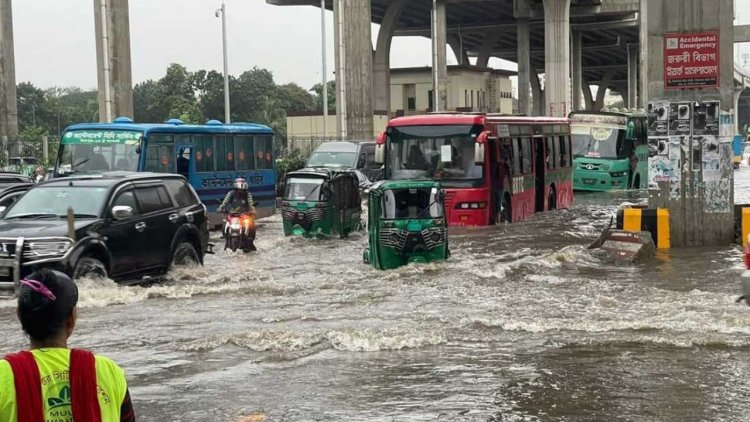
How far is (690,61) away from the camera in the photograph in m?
16.9

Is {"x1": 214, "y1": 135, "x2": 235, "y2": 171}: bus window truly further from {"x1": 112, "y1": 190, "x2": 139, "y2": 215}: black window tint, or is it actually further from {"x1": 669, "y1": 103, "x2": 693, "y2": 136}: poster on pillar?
{"x1": 669, "y1": 103, "x2": 693, "y2": 136}: poster on pillar

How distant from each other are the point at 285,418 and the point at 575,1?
6572cm

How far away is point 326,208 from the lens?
2162 cm

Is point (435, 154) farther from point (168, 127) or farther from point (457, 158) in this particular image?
point (168, 127)

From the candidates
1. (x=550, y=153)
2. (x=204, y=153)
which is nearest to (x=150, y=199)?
(x=204, y=153)

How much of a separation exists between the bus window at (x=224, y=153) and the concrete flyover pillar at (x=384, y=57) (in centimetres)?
4365

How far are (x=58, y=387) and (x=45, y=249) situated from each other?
378 inches

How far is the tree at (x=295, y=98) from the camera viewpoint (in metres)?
110

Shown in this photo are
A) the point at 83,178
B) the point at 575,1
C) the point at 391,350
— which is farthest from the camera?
the point at 575,1

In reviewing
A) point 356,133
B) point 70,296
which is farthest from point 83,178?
point 356,133

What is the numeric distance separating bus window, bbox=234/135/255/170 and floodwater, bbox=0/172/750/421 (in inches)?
382

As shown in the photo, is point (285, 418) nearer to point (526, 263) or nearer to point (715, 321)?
point (715, 321)

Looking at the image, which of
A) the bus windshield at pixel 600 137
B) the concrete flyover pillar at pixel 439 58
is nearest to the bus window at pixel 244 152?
the bus windshield at pixel 600 137

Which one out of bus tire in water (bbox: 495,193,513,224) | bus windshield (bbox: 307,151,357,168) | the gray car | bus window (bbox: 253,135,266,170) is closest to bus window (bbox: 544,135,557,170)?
bus tire in water (bbox: 495,193,513,224)
